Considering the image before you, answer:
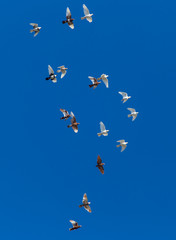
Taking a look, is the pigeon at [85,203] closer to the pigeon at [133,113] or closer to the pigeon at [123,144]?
the pigeon at [123,144]

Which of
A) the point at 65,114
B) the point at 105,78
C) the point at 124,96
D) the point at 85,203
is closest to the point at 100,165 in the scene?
the point at 85,203

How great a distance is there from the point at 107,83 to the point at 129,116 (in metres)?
5.95

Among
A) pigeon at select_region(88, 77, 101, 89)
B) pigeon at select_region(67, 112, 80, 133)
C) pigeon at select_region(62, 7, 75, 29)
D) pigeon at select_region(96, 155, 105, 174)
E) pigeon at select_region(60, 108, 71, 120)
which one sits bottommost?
pigeon at select_region(96, 155, 105, 174)

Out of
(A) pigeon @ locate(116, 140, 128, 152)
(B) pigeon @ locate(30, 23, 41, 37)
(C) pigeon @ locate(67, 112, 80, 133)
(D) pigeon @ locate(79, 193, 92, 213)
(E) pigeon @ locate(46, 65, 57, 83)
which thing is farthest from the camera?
(A) pigeon @ locate(116, 140, 128, 152)

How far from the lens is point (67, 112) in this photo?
7388 cm

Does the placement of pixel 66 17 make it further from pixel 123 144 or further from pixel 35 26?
pixel 123 144

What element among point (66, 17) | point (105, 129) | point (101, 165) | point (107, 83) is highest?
point (66, 17)

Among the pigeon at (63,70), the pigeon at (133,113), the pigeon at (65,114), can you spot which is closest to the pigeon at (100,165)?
the pigeon at (65,114)

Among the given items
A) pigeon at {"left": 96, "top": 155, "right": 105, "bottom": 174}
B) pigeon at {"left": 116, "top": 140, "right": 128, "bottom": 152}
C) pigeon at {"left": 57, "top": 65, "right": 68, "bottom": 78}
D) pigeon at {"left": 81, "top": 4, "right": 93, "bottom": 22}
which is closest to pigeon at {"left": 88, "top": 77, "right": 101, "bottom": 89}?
pigeon at {"left": 57, "top": 65, "right": 68, "bottom": 78}

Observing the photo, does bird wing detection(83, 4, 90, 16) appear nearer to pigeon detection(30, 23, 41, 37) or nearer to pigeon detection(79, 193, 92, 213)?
pigeon detection(30, 23, 41, 37)

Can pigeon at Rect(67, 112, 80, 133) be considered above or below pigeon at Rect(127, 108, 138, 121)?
below

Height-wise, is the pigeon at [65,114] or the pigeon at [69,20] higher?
the pigeon at [69,20]

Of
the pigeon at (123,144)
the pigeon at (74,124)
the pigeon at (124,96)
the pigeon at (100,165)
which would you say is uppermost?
the pigeon at (124,96)

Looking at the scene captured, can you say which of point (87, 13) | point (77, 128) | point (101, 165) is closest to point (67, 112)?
point (77, 128)
